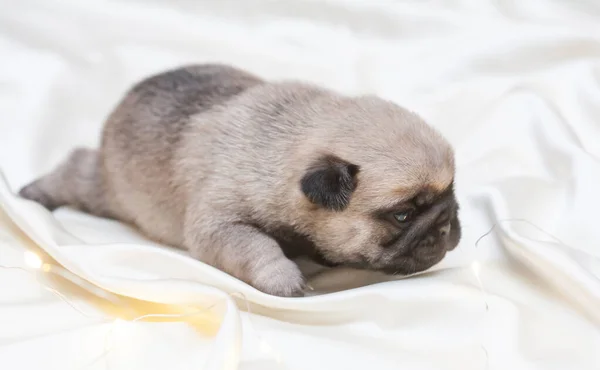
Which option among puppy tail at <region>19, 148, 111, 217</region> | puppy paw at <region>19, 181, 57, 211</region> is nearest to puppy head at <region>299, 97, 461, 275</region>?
puppy tail at <region>19, 148, 111, 217</region>

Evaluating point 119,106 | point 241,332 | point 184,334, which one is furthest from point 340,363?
point 119,106

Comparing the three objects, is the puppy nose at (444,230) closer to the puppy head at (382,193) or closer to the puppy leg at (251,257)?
the puppy head at (382,193)

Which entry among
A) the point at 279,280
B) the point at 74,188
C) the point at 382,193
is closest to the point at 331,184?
the point at 382,193

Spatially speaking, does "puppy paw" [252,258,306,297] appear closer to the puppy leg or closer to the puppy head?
the puppy leg

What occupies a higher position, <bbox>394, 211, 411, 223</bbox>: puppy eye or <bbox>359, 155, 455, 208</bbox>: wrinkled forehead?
<bbox>359, 155, 455, 208</bbox>: wrinkled forehead

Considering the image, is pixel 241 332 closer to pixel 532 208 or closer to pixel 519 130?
pixel 532 208

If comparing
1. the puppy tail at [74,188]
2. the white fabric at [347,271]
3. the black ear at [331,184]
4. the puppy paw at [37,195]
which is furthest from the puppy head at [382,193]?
the puppy paw at [37,195]

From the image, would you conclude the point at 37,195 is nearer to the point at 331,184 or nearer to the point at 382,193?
the point at 331,184

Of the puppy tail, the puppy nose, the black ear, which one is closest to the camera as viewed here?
the black ear
